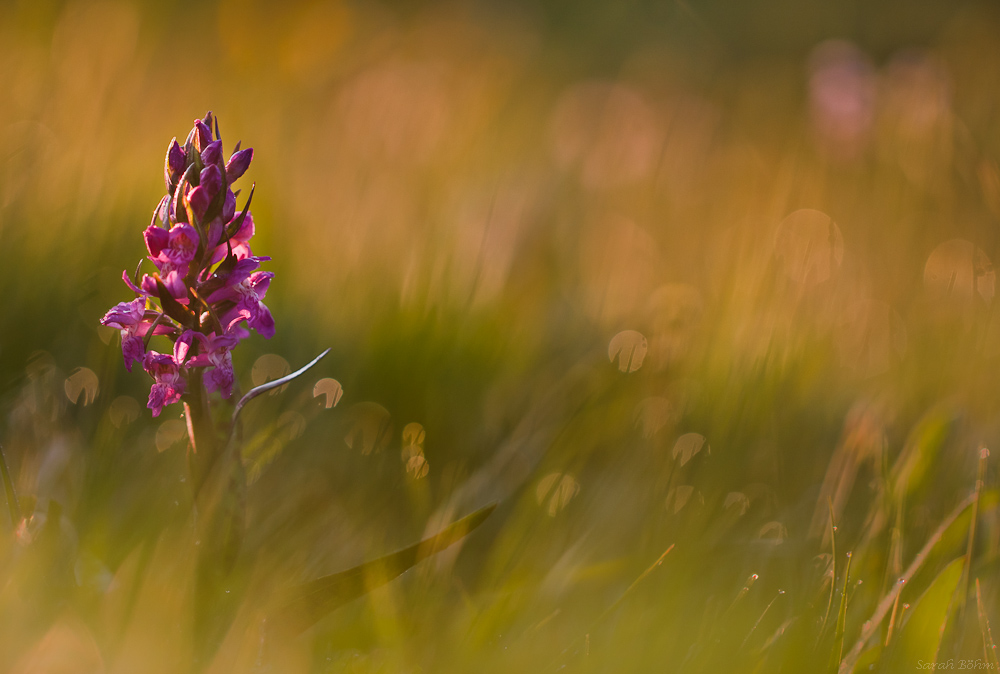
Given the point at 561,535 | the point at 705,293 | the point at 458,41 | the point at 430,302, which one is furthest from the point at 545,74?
the point at 561,535

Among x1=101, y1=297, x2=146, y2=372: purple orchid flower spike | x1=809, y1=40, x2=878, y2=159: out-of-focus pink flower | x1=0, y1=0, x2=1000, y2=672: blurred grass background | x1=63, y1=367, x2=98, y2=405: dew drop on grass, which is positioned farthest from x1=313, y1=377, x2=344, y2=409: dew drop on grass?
x1=809, y1=40, x2=878, y2=159: out-of-focus pink flower

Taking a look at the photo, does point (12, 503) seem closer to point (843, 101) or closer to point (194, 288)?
point (194, 288)

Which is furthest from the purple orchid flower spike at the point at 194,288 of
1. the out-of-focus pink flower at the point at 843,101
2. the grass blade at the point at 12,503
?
the out-of-focus pink flower at the point at 843,101

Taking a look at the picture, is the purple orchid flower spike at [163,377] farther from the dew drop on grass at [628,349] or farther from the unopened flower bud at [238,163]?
the dew drop on grass at [628,349]

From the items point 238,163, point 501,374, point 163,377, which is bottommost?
point 501,374

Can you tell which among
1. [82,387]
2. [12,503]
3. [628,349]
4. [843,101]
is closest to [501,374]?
[628,349]

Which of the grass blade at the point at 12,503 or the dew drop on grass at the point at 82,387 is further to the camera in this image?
the dew drop on grass at the point at 82,387

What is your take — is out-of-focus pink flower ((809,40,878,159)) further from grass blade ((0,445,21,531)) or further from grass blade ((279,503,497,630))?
grass blade ((0,445,21,531))
